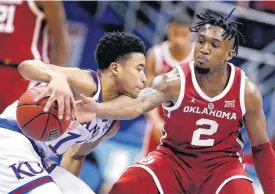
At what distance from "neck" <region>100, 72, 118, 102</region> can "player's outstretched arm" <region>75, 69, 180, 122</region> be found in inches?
2.1

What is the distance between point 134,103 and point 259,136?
941 mm

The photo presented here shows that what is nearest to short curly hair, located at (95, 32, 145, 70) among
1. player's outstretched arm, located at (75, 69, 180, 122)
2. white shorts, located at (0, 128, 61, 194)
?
player's outstretched arm, located at (75, 69, 180, 122)

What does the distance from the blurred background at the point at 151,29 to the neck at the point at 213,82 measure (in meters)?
3.40

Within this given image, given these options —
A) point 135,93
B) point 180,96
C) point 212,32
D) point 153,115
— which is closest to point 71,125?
point 135,93

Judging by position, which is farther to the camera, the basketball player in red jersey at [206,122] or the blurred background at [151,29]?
the blurred background at [151,29]

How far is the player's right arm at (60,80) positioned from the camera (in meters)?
3.73

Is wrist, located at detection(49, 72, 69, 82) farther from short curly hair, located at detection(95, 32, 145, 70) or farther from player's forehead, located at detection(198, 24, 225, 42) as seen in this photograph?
player's forehead, located at detection(198, 24, 225, 42)

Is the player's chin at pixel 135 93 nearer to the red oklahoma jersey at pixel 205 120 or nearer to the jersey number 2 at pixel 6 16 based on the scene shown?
the red oklahoma jersey at pixel 205 120

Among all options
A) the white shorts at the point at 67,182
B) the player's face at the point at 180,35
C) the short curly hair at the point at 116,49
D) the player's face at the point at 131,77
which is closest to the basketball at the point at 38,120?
the white shorts at the point at 67,182

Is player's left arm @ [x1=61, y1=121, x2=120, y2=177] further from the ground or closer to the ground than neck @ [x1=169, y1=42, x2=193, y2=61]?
closer to the ground

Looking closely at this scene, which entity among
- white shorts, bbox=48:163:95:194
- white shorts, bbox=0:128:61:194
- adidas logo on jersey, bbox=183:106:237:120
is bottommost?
white shorts, bbox=48:163:95:194

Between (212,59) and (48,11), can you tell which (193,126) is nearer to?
A: (212,59)

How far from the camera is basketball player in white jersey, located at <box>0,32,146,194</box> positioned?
12.9ft

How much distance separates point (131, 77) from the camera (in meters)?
4.38
